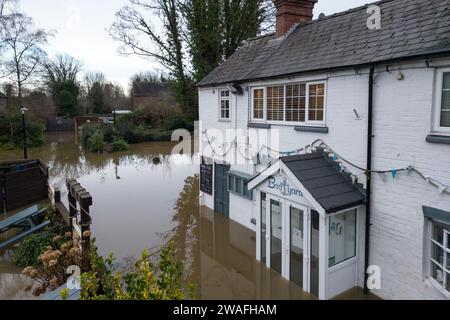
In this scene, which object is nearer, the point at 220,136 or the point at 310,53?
the point at 310,53

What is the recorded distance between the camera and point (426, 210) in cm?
596

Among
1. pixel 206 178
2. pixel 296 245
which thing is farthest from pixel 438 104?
pixel 206 178

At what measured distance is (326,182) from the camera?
7156 millimetres

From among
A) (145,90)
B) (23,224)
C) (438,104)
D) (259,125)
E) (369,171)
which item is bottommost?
(23,224)

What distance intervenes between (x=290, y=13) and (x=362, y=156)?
6624 millimetres

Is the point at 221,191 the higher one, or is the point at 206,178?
the point at 206,178

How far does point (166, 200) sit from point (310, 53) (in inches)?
342

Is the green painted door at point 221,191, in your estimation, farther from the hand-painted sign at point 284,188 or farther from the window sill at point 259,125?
the hand-painted sign at point 284,188

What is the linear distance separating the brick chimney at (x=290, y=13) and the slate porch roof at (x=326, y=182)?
5714 millimetres

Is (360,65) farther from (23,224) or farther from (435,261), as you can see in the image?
(23,224)

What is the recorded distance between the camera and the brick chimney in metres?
11.5

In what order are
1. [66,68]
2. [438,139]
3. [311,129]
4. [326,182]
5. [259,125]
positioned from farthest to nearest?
[66,68] < [259,125] < [311,129] < [326,182] < [438,139]
